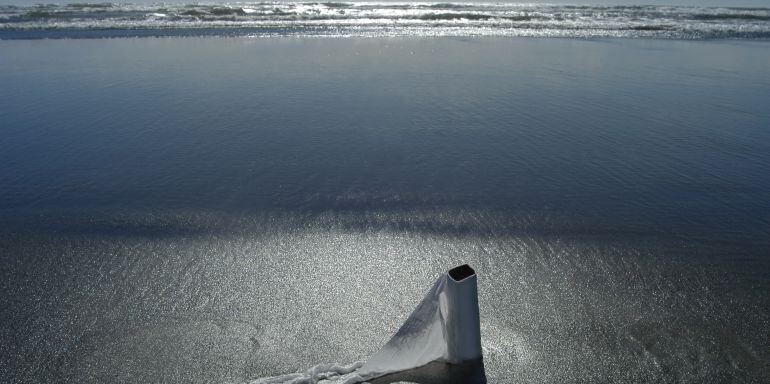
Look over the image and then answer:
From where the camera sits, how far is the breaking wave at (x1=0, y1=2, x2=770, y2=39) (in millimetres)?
17062

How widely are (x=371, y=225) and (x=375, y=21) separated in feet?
55.1

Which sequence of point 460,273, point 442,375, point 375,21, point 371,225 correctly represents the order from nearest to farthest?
point 460,273
point 442,375
point 371,225
point 375,21

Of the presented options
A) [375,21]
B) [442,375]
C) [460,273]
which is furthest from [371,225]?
[375,21]

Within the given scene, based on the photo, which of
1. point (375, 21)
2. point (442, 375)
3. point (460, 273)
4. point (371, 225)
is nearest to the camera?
point (460, 273)

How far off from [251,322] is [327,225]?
1.49 metres

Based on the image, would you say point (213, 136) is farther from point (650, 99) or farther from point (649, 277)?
point (650, 99)

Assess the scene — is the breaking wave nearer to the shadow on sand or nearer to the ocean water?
the ocean water

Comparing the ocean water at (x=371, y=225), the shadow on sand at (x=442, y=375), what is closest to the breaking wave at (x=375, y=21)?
the ocean water at (x=371, y=225)

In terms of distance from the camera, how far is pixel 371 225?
4.94 m

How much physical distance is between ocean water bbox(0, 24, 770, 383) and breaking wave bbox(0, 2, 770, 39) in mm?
8225

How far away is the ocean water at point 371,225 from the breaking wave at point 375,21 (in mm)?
8225

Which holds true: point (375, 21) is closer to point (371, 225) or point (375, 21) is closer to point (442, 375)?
point (371, 225)

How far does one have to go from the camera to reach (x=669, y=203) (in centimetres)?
539

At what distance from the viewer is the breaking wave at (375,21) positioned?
17062mm
